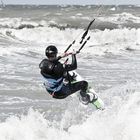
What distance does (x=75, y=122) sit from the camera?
482 inches

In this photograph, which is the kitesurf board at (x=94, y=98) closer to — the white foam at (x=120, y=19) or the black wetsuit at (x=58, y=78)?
the black wetsuit at (x=58, y=78)

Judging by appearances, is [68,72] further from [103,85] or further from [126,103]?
[103,85]

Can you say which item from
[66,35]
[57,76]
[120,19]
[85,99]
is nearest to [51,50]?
[57,76]

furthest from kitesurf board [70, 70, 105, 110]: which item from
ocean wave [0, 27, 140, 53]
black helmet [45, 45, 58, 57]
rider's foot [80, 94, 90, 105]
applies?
ocean wave [0, 27, 140, 53]

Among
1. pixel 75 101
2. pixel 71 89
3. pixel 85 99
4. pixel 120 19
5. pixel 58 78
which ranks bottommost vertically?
pixel 120 19

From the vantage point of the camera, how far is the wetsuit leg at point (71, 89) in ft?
36.2

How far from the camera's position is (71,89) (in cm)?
1114

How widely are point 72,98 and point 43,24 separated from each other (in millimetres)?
35253

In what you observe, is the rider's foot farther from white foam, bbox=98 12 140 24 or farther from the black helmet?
white foam, bbox=98 12 140 24

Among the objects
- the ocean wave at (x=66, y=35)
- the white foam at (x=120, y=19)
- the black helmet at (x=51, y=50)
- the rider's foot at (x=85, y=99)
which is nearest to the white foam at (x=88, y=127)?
the rider's foot at (x=85, y=99)

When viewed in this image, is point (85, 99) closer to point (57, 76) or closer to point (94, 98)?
point (94, 98)

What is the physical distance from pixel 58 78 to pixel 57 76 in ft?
0.30

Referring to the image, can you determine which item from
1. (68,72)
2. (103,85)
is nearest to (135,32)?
(103,85)

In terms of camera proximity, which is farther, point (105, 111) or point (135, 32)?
point (135, 32)
